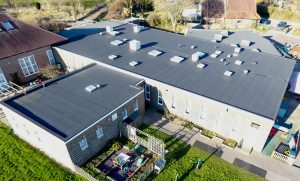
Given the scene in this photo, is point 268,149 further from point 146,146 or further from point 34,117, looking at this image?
point 34,117

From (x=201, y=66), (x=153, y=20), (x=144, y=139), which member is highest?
(x=201, y=66)

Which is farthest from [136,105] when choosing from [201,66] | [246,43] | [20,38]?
[246,43]

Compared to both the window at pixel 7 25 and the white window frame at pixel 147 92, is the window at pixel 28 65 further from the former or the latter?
the white window frame at pixel 147 92

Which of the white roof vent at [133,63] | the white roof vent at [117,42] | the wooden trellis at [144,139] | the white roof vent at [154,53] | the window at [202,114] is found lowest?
the wooden trellis at [144,139]

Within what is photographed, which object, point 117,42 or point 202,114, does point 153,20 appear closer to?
point 117,42

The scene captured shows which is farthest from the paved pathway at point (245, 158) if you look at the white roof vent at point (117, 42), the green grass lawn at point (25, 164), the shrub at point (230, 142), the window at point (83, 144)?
the white roof vent at point (117, 42)
